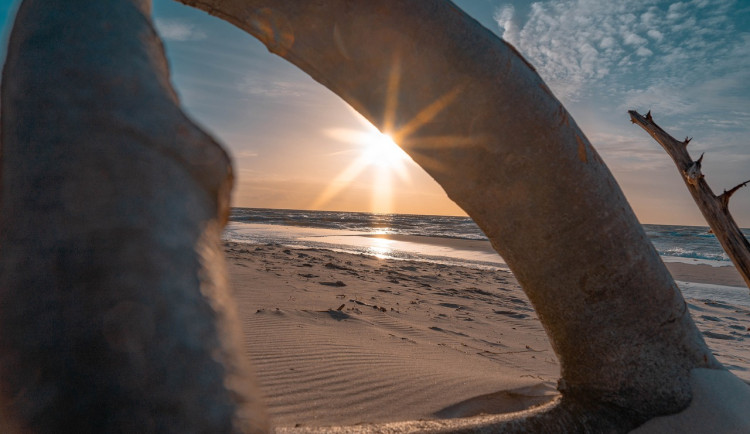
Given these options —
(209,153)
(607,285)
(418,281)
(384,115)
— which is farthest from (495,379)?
(418,281)

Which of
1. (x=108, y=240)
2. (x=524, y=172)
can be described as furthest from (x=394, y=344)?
(x=108, y=240)

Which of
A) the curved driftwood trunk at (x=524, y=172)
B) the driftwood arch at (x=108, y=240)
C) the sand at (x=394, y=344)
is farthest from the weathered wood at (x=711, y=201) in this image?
the driftwood arch at (x=108, y=240)

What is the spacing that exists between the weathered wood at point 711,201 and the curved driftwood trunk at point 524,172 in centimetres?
232

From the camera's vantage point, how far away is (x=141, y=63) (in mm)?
523

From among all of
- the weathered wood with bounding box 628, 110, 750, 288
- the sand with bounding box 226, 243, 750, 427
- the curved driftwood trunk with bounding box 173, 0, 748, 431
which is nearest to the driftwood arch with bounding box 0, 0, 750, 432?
the curved driftwood trunk with bounding box 173, 0, 748, 431

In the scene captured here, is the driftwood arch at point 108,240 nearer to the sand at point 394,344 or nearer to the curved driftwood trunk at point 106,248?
the curved driftwood trunk at point 106,248

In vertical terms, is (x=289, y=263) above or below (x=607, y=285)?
below

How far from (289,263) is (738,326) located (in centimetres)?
817

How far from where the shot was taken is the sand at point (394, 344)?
2918 mm

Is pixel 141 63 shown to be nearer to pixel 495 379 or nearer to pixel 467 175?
pixel 467 175

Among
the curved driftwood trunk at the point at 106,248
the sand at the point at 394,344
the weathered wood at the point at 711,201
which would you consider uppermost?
the weathered wood at the point at 711,201

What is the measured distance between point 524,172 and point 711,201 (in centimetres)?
299

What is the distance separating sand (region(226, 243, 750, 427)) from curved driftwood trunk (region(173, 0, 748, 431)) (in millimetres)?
1489

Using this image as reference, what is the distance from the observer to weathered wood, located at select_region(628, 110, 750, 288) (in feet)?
10.7
